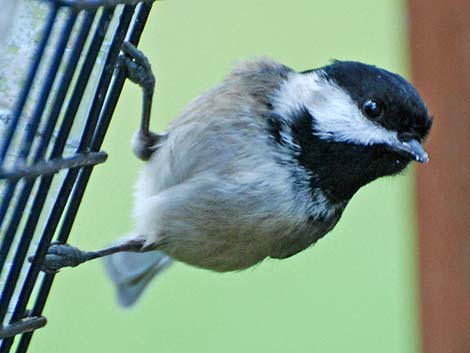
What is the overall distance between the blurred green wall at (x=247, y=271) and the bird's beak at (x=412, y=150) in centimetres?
257

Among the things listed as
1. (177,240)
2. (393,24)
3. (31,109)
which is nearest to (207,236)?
Result: (177,240)

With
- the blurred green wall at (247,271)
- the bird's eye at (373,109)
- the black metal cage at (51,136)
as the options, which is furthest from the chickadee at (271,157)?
the blurred green wall at (247,271)

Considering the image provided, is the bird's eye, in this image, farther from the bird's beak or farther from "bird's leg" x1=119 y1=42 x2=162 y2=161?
"bird's leg" x1=119 y1=42 x2=162 y2=161

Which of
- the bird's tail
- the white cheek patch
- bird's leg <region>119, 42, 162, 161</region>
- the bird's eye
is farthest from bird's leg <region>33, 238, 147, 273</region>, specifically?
the bird's eye

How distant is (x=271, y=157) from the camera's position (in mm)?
2828

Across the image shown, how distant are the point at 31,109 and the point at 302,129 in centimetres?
89

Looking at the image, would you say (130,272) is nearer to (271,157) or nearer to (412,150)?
(271,157)

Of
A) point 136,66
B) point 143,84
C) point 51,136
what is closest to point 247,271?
point 143,84

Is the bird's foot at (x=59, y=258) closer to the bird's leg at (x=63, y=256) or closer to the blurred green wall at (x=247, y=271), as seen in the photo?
the bird's leg at (x=63, y=256)

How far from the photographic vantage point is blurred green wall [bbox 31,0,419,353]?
5.47 meters

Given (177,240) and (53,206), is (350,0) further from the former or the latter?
(53,206)

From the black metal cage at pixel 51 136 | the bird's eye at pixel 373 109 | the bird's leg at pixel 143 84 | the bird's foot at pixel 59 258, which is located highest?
the bird's eye at pixel 373 109

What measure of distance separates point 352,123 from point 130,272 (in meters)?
1.01

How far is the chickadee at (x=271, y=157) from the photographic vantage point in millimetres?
2750
